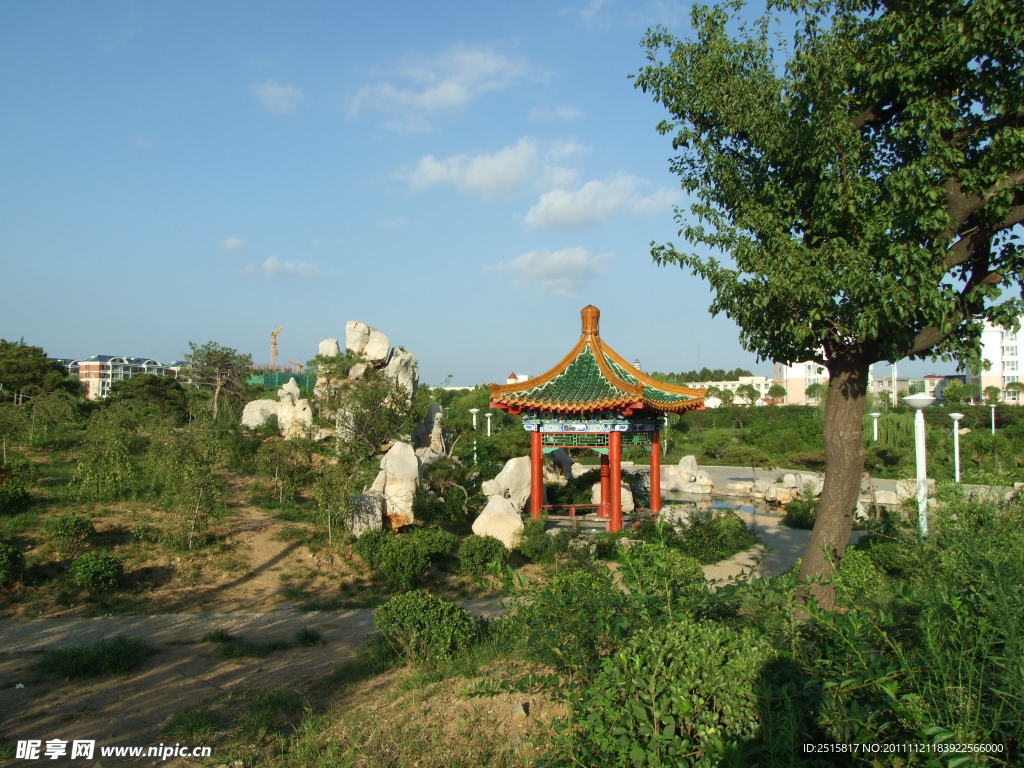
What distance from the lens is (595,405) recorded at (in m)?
11.1

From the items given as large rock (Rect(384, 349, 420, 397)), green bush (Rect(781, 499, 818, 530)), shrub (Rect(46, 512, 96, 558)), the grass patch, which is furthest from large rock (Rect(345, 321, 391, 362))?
the grass patch

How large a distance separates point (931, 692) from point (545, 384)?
941 centimetres

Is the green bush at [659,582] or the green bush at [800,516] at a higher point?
the green bush at [659,582]

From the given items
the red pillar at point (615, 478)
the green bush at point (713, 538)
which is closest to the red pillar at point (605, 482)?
the red pillar at point (615, 478)

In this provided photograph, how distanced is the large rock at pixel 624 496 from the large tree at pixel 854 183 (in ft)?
22.2

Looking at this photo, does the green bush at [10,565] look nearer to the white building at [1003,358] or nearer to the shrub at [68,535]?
the shrub at [68,535]

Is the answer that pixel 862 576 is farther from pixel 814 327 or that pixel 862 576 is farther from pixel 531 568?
pixel 531 568

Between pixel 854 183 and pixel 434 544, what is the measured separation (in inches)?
254

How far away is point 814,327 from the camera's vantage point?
5996mm

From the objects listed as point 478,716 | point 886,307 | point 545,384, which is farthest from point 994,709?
point 545,384

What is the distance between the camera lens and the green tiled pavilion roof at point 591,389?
11130 mm

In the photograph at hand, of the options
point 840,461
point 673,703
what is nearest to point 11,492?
point 673,703

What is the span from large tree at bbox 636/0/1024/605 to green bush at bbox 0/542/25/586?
8.06 metres

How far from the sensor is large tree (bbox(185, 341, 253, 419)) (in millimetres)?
22453
